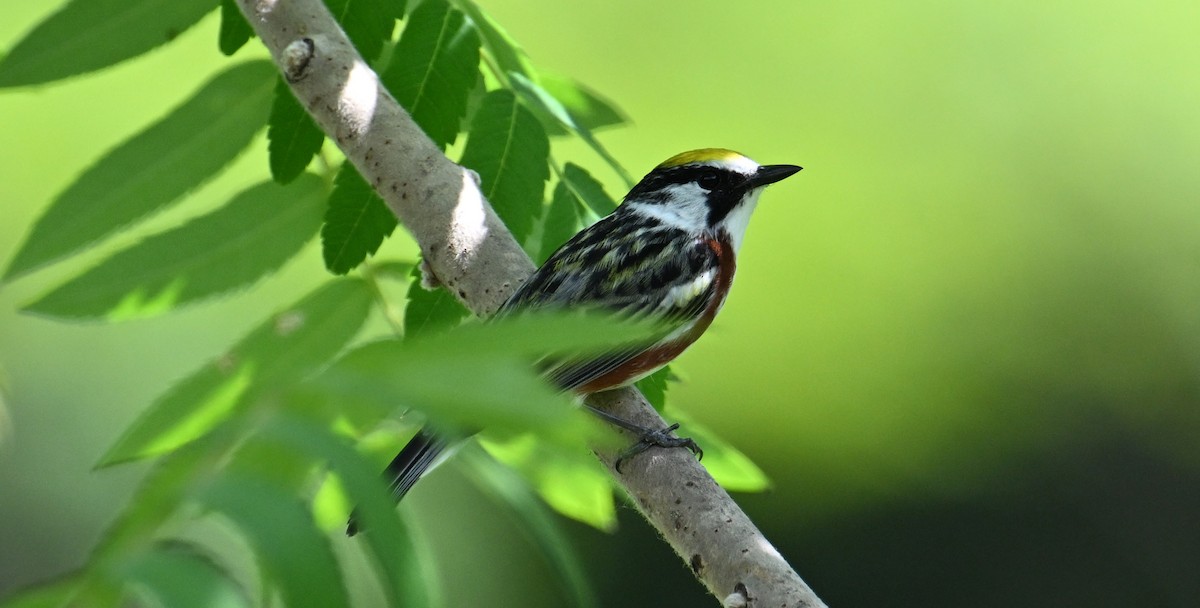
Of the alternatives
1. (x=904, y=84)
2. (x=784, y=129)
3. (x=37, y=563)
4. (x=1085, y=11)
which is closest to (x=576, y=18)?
(x=784, y=129)

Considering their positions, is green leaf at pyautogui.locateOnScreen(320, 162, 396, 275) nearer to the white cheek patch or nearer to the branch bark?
the branch bark

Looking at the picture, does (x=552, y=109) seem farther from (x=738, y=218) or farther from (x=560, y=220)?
(x=738, y=218)

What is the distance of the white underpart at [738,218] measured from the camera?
301 cm

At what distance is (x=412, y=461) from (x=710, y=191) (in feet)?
4.04

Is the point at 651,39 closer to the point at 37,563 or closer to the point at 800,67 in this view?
the point at 800,67

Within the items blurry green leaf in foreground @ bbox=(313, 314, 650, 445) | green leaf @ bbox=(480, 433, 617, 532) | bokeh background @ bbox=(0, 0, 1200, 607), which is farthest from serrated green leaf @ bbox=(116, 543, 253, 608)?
bokeh background @ bbox=(0, 0, 1200, 607)

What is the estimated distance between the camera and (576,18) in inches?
283

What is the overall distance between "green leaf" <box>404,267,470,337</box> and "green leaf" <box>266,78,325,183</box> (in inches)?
11.3

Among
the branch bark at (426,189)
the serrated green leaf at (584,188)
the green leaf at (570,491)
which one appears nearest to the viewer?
the branch bark at (426,189)

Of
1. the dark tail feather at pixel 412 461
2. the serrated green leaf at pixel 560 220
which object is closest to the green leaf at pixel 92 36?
the serrated green leaf at pixel 560 220

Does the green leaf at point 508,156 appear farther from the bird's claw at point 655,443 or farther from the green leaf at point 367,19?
the bird's claw at point 655,443

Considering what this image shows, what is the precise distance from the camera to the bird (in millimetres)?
2271

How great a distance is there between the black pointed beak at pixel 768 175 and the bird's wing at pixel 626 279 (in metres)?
0.23

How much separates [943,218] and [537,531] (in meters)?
6.37
